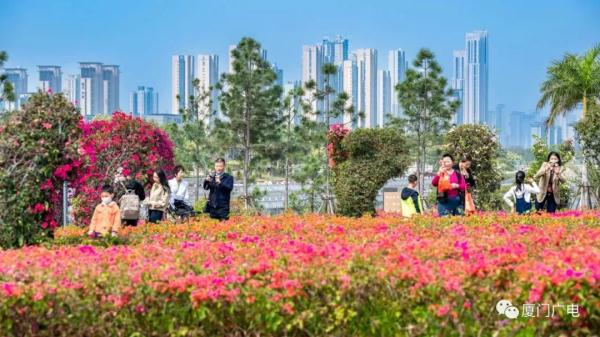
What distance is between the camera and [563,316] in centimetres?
574

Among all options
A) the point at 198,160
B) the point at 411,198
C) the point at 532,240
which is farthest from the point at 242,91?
the point at 532,240

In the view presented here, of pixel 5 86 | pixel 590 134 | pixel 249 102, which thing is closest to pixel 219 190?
pixel 590 134

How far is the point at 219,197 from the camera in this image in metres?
12.3

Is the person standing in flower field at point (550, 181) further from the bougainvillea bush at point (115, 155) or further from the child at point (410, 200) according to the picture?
the bougainvillea bush at point (115, 155)

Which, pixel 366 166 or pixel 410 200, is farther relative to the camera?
pixel 366 166

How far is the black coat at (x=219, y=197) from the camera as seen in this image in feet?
39.8

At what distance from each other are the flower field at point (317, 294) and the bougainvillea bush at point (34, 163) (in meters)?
2.03

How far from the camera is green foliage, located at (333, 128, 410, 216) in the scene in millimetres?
19016

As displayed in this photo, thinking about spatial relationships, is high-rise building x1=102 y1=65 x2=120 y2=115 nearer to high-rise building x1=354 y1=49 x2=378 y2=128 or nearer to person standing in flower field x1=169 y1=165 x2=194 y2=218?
high-rise building x1=354 y1=49 x2=378 y2=128

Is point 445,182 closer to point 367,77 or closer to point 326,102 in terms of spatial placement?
point 326,102

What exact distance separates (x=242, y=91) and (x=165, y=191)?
13803mm

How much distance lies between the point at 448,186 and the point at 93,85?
18321 cm

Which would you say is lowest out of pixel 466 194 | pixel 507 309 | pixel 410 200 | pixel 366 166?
pixel 507 309

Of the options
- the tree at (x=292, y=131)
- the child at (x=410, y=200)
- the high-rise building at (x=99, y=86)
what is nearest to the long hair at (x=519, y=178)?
the child at (x=410, y=200)
